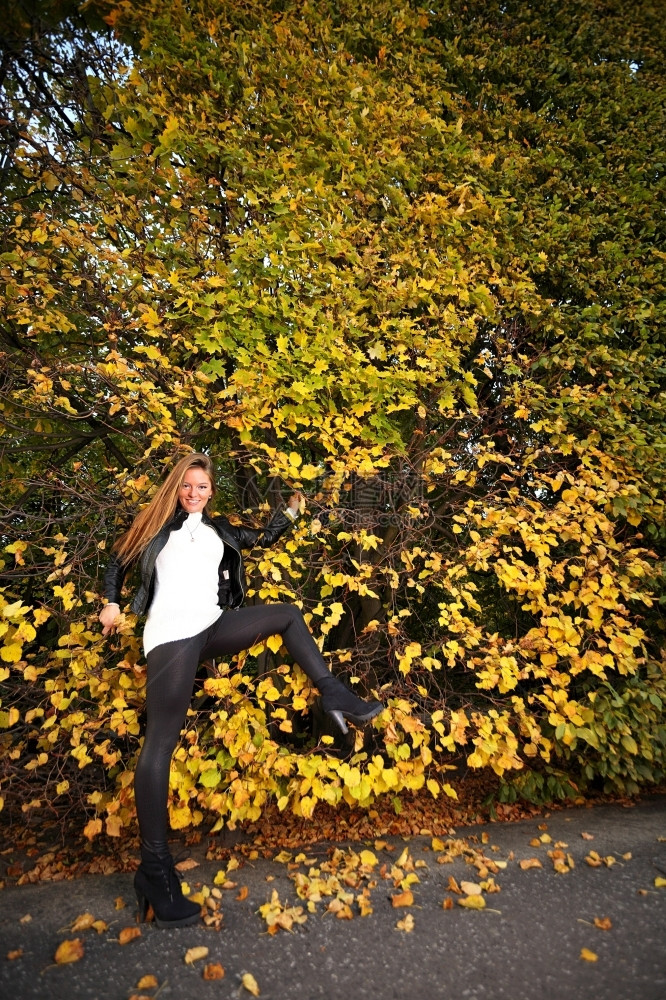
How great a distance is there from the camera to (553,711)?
3.40m

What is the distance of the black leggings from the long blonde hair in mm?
521

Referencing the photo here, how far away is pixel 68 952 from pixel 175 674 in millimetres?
1135

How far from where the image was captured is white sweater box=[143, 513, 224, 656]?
2.54 m

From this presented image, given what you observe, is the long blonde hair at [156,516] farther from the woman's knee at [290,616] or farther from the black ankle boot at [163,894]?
the black ankle boot at [163,894]

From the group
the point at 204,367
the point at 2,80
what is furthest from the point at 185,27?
the point at 204,367

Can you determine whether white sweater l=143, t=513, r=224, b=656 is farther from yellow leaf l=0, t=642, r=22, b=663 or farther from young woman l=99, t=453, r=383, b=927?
yellow leaf l=0, t=642, r=22, b=663

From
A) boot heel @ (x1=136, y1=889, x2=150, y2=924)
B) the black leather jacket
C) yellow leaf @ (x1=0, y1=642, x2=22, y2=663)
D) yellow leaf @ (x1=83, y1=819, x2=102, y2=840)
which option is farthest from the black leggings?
yellow leaf @ (x1=0, y1=642, x2=22, y2=663)

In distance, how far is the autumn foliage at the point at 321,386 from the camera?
3074 millimetres

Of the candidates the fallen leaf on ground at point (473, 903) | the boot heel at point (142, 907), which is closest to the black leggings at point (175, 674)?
the boot heel at point (142, 907)

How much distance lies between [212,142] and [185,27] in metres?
0.86

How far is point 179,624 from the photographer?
2.53m

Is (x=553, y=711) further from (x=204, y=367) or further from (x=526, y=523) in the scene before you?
(x=204, y=367)

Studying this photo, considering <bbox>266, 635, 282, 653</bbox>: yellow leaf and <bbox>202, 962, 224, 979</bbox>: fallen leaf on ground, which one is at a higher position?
<bbox>266, 635, 282, 653</bbox>: yellow leaf

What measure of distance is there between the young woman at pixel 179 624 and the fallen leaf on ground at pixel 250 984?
416 mm
